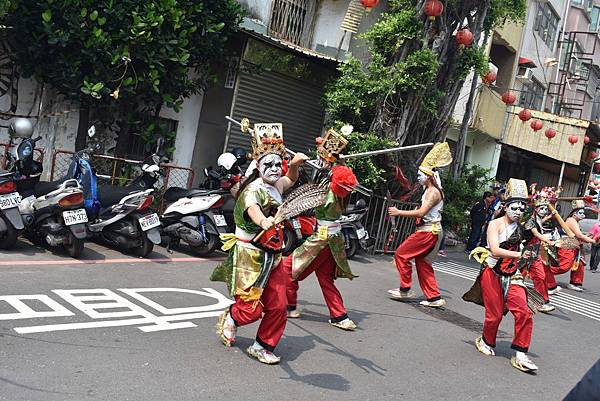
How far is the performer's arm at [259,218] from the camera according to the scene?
4.96 meters

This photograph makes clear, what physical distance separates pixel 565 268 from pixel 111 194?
7.54 metres

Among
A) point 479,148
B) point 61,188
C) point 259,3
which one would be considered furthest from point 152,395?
point 479,148

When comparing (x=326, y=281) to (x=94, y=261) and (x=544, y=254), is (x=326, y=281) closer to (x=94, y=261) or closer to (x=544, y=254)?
(x=94, y=261)

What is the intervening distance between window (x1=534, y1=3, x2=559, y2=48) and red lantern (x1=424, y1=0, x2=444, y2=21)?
45.6 ft

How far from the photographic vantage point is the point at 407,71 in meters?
12.3

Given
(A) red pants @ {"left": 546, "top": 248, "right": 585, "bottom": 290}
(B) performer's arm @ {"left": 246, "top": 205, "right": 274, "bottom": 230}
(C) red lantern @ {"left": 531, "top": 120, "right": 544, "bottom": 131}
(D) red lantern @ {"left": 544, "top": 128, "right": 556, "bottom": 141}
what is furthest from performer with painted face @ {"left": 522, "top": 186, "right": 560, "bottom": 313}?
(D) red lantern @ {"left": 544, "top": 128, "right": 556, "bottom": 141}

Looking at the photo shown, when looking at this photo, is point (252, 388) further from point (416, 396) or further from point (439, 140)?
point (439, 140)

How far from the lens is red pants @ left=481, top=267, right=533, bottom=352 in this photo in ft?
20.6

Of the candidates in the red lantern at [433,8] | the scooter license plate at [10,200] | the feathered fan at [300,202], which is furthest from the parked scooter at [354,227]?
the scooter license plate at [10,200]

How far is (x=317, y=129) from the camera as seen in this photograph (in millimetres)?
14789

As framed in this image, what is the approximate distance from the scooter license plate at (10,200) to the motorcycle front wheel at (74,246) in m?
0.67

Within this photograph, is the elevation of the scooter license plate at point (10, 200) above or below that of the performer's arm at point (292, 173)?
below

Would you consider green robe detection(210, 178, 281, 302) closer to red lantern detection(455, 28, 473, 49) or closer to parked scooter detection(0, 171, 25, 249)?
parked scooter detection(0, 171, 25, 249)

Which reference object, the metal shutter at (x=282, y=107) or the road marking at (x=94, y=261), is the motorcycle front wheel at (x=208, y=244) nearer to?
the road marking at (x=94, y=261)
